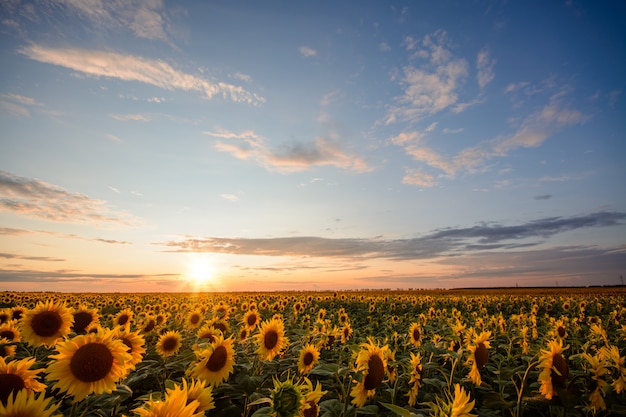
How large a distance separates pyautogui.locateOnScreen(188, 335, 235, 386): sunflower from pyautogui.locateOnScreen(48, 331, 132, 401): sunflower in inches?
55.1

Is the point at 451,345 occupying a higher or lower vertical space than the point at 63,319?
lower

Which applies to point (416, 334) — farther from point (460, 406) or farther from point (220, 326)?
point (460, 406)

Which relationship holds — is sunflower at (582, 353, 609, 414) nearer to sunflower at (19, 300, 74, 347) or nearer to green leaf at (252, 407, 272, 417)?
green leaf at (252, 407, 272, 417)

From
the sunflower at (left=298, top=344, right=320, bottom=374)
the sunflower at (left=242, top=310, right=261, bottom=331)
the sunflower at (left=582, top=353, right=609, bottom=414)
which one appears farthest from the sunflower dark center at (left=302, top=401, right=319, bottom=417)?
the sunflower at (left=242, top=310, right=261, bottom=331)

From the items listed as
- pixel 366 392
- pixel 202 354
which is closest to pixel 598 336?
pixel 366 392

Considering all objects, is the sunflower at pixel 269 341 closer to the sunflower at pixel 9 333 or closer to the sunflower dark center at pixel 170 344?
the sunflower dark center at pixel 170 344

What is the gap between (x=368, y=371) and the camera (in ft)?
13.4

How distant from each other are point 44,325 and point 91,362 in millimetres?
3446

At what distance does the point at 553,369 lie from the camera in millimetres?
4203

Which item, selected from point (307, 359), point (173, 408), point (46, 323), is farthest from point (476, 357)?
point (46, 323)

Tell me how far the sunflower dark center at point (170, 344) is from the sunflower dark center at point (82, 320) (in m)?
2.07

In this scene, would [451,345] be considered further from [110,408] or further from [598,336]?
[110,408]

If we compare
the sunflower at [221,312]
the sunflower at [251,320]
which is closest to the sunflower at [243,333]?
the sunflower at [251,320]

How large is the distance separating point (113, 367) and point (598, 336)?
34.9ft
